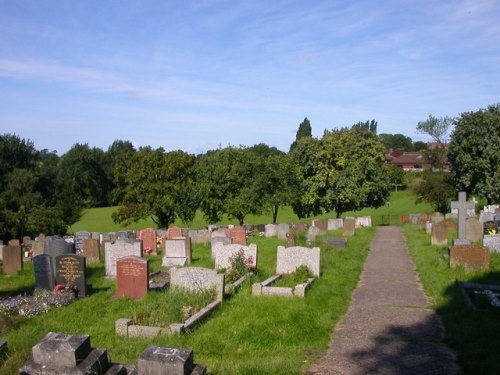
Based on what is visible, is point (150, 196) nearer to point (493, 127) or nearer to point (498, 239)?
point (498, 239)

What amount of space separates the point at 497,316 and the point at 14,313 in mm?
9957

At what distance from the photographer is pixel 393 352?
27.2 feet

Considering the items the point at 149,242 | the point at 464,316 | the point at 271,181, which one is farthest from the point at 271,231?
the point at 464,316

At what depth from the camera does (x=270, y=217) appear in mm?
60562

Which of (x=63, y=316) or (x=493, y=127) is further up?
(x=493, y=127)

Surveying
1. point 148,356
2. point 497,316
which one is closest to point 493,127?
point 497,316

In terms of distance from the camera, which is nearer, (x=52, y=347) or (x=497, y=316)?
(x=52, y=347)

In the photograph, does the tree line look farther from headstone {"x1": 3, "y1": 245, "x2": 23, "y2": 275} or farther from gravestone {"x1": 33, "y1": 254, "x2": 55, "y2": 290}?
gravestone {"x1": 33, "y1": 254, "x2": 55, "y2": 290}

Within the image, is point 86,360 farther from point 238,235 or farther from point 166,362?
point 238,235

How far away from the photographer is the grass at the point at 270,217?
175 feet

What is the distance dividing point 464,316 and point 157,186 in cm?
2881

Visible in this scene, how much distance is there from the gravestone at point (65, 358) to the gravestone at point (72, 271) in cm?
763

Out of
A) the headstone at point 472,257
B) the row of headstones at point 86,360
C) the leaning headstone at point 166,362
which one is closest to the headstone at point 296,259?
the headstone at point 472,257

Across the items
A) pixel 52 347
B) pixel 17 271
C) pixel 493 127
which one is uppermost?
pixel 493 127
